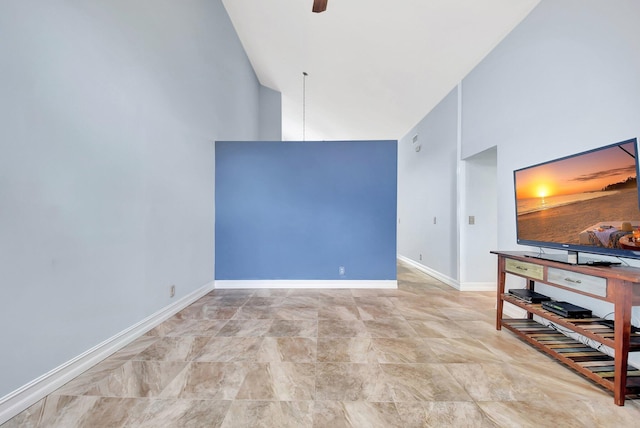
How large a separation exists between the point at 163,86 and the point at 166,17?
724 millimetres

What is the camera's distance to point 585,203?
1765 mm

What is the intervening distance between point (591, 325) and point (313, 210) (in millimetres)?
3041

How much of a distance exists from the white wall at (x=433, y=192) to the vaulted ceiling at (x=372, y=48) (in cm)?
38

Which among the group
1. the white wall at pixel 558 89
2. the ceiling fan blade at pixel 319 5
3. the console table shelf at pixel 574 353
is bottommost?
the console table shelf at pixel 574 353

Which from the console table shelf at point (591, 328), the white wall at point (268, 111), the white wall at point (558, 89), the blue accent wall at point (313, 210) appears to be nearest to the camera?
the console table shelf at point (591, 328)

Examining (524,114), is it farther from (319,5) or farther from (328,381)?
(328,381)

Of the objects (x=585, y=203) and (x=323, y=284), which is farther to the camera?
(x=323, y=284)

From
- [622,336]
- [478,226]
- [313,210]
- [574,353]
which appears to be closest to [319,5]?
[313,210]

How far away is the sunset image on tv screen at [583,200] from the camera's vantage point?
4.97 feet

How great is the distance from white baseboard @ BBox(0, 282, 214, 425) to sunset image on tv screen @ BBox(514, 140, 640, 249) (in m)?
3.63

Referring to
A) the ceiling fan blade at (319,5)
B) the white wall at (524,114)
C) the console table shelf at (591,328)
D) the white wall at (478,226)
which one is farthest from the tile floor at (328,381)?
the ceiling fan blade at (319,5)

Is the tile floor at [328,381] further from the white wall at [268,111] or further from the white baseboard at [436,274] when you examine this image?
the white wall at [268,111]

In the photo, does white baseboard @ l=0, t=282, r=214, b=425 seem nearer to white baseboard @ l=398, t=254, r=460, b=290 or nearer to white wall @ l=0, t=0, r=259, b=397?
white wall @ l=0, t=0, r=259, b=397

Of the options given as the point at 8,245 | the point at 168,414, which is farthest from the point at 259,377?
the point at 8,245
